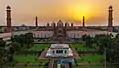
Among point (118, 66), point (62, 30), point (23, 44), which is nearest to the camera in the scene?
point (118, 66)

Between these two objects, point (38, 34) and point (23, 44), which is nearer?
point (23, 44)

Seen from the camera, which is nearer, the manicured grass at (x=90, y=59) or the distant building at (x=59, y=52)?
the manicured grass at (x=90, y=59)

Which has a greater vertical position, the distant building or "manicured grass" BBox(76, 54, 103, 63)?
the distant building

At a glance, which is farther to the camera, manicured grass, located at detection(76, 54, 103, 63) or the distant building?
the distant building

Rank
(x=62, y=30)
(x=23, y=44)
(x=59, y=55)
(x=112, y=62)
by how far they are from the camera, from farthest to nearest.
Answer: (x=62, y=30)
(x=23, y=44)
(x=59, y=55)
(x=112, y=62)

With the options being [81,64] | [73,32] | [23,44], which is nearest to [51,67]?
[81,64]

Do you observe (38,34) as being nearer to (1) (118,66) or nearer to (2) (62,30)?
(2) (62,30)

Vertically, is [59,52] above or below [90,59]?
above

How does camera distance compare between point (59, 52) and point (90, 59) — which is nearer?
point (90, 59)

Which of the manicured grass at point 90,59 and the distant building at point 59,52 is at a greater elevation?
the distant building at point 59,52

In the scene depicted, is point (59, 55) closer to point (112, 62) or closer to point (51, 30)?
point (112, 62)
